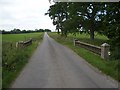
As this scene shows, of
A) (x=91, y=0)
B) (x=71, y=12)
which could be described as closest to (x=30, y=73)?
(x=91, y=0)

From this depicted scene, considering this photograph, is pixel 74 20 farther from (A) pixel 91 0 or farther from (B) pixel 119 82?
(B) pixel 119 82

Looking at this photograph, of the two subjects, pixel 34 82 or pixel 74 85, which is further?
pixel 34 82

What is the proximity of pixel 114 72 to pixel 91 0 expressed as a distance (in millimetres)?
24501

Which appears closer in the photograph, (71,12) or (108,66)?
(108,66)

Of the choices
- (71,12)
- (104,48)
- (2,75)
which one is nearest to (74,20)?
(71,12)

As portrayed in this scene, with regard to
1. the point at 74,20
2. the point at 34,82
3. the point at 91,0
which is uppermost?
the point at 91,0

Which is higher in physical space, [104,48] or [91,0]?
[91,0]

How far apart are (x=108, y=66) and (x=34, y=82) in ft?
16.5

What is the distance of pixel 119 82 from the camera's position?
11188 millimetres

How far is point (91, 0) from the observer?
119ft

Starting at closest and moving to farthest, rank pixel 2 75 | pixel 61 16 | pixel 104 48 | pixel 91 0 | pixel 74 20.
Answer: pixel 2 75
pixel 104 48
pixel 91 0
pixel 74 20
pixel 61 16

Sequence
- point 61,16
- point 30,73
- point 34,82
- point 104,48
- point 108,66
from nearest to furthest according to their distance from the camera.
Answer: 1. point 34,82
2. point 30,73
3. point 108,66
4. point 104,48
5. point 61,16

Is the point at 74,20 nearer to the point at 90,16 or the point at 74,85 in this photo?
the point at 90,16

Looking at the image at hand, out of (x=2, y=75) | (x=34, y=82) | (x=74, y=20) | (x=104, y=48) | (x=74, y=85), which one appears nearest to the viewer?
(x=74, y=85)
